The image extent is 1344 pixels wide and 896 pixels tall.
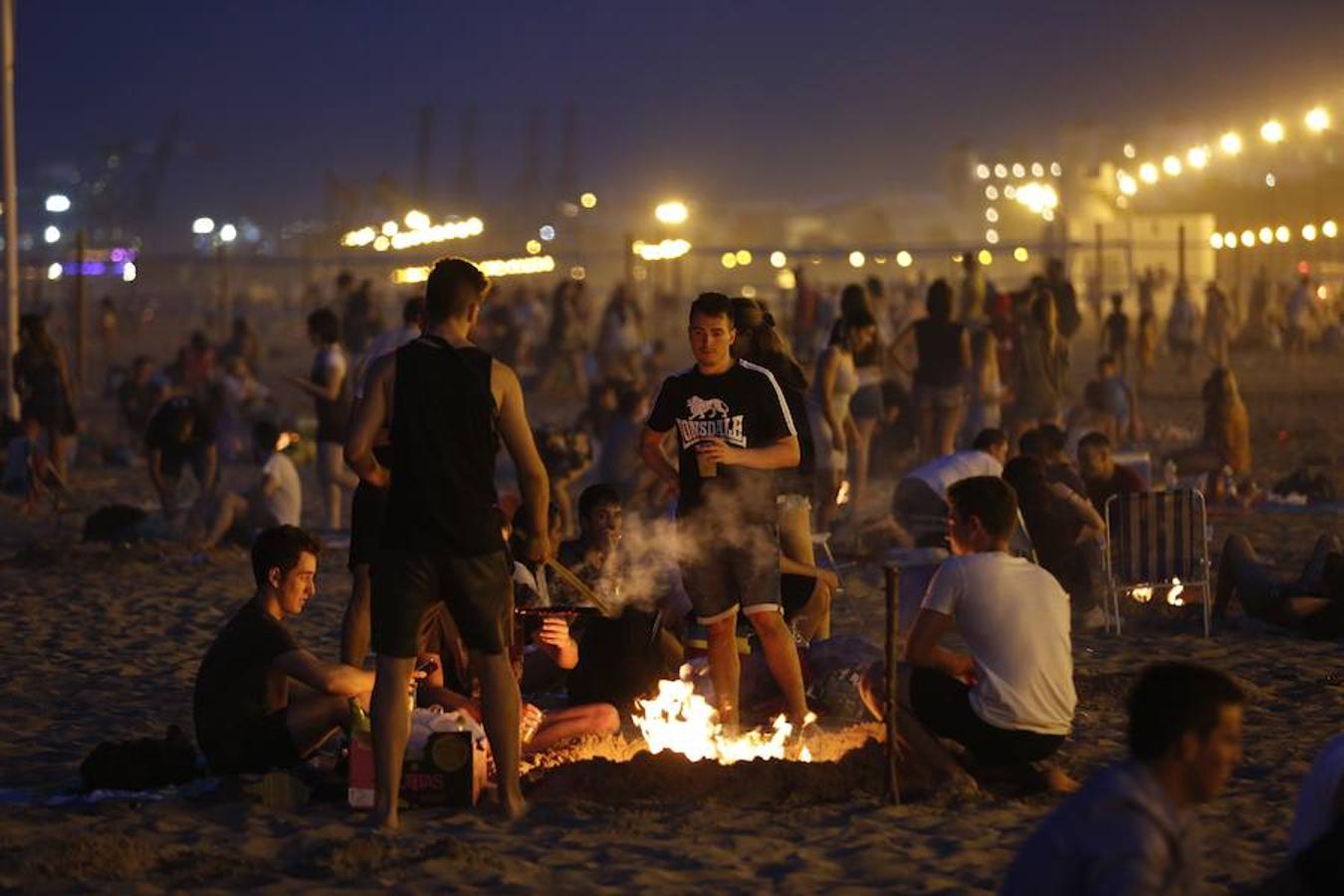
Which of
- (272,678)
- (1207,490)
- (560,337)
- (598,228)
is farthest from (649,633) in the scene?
(598,228)

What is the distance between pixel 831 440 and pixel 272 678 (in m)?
5.93

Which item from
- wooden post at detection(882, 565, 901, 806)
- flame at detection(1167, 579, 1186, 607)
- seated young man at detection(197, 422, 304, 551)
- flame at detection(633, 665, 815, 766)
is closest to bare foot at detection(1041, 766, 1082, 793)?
wooden post at detection(882, 565, 901, 806)

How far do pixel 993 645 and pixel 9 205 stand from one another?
17586 mm

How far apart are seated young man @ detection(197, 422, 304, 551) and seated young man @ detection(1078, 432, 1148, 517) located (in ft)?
16.5

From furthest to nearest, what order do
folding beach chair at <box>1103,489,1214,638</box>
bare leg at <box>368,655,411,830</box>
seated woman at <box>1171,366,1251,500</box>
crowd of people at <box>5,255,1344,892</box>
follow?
seated woman at <box>1171,366,1251,500</box>
folding beach chair at <box>1103,489,1214,638</box>
bare leg at <box>368,655,411,830</box>
crowd of people at <box>5,255,1344,892</box>

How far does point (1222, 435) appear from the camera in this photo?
15.1 m

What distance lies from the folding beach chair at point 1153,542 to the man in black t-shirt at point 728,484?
128 inches

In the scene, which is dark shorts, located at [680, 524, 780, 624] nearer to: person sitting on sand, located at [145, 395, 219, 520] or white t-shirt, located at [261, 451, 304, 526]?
white t-shirt, located at [261, 451, 304, 526]

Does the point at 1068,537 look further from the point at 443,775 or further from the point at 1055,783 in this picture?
the point at 443,775

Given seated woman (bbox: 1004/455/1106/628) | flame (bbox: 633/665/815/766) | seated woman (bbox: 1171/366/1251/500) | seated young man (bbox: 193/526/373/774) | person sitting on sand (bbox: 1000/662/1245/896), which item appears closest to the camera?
person sitting on sand (bbox: 1000/662/1245/896)

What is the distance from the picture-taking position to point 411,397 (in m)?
6.07

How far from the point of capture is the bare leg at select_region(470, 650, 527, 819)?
622cm

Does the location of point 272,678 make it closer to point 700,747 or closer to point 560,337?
point 700,747

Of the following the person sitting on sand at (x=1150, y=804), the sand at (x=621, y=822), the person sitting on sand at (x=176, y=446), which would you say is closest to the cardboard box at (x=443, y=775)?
the sand at (x=621, y=822)
